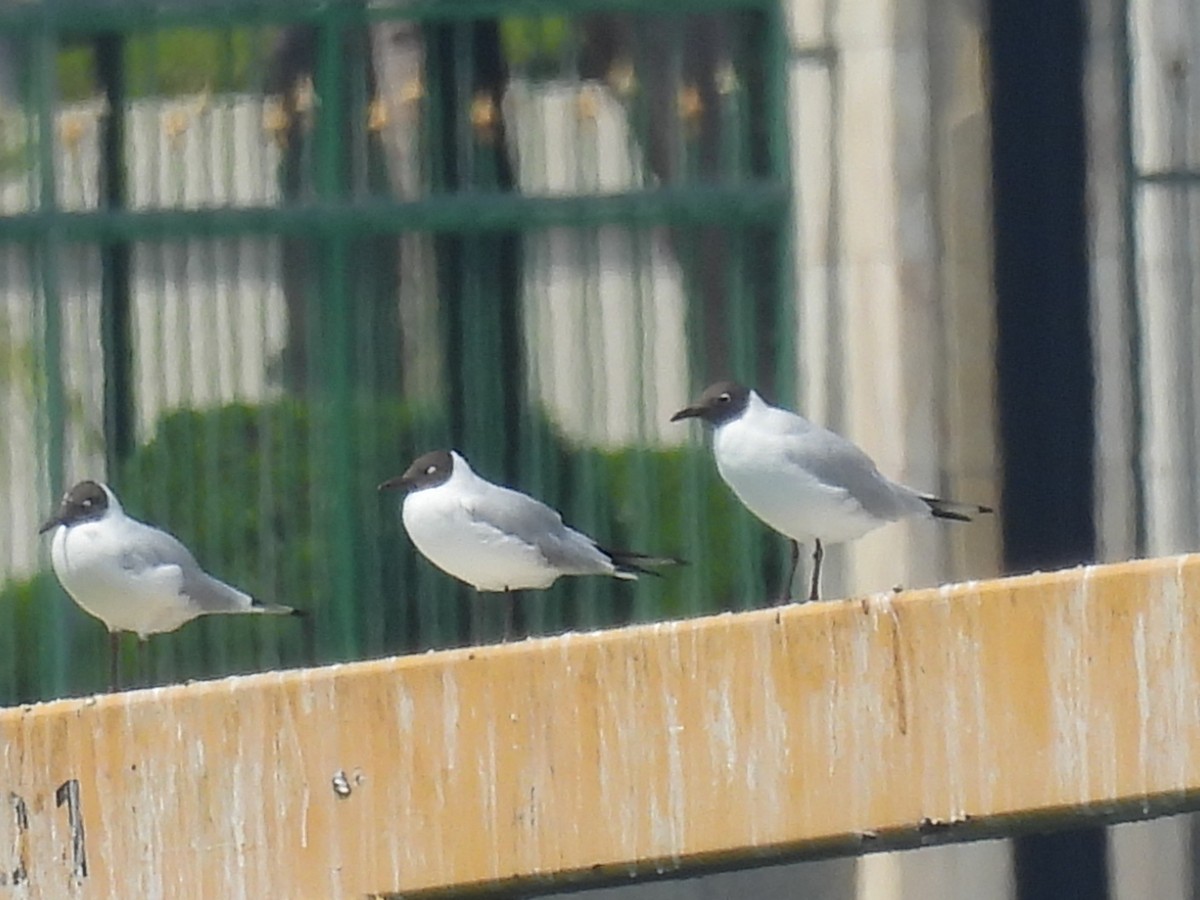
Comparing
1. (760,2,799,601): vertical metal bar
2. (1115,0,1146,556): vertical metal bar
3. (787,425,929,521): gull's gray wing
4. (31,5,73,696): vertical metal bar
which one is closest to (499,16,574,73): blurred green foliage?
(760,2,799,601): vertical metal bar

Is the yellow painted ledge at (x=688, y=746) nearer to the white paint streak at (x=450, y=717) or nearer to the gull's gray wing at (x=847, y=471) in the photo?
the white paint streak at (x=450, y=717)

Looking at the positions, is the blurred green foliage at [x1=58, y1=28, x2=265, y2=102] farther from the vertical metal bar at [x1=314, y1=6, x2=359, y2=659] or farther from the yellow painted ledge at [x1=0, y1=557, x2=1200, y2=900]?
the yellow painted ledge at [x1=0, y1=557, x2=1200, y2=900]

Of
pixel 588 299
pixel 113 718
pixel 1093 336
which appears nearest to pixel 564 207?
pixel 588 299

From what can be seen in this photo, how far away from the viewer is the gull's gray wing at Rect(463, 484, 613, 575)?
27.5 ft

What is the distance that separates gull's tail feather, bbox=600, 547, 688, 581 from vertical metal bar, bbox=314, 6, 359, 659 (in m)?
0.87

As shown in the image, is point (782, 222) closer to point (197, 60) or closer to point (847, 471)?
point (197, 60)

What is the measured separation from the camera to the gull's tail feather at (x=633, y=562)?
889 cm

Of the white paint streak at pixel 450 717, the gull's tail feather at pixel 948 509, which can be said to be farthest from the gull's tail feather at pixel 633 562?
the white paint streak at pixel 450 717

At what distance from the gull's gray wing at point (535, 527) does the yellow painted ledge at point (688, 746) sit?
266 cm

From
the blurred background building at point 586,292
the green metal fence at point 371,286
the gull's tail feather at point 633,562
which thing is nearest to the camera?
the gull's tail feather at point 633,562

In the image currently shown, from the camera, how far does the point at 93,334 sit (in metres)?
9.89

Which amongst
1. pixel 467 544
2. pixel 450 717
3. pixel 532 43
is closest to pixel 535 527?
pixel 467 544

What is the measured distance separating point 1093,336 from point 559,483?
1655mm

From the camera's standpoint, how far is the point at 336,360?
982 centimetres
